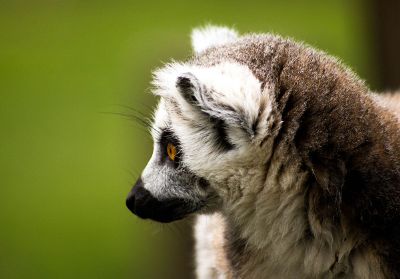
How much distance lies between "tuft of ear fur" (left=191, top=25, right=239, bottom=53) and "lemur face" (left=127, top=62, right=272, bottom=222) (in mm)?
517

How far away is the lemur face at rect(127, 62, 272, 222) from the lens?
2725 mm

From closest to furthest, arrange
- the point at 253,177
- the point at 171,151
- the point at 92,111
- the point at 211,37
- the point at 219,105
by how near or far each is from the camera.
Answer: the point at 219,105 < the point at 253,177 < the point at 171,151 < the point at 211,37 < the point at 92,111

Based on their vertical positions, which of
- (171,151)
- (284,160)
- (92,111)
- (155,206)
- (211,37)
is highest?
(211,37)

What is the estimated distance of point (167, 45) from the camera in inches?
213

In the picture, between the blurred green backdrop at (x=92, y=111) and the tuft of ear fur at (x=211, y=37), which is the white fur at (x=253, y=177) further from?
the blurred green backdrop at (x=92, y=111)

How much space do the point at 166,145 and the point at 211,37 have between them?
2.53 ft

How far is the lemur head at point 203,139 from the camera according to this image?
273 cm

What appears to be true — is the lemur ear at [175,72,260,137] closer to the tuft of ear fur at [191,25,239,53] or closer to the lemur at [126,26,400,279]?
the lemur at [126,26,400,279]

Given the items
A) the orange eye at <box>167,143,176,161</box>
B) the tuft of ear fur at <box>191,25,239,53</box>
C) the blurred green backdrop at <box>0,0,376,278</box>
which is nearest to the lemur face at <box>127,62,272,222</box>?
the orange eye at <box>167,143,176,161</box>

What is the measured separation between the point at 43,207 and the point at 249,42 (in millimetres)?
5815

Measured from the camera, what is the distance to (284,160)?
9.12 ft

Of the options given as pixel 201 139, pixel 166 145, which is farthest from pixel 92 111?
pixel 201 139

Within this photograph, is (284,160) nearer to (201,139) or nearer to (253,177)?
(253,177)

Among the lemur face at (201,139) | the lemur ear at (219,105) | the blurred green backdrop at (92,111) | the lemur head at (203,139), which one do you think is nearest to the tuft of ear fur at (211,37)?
the lemur head at (203,139)
